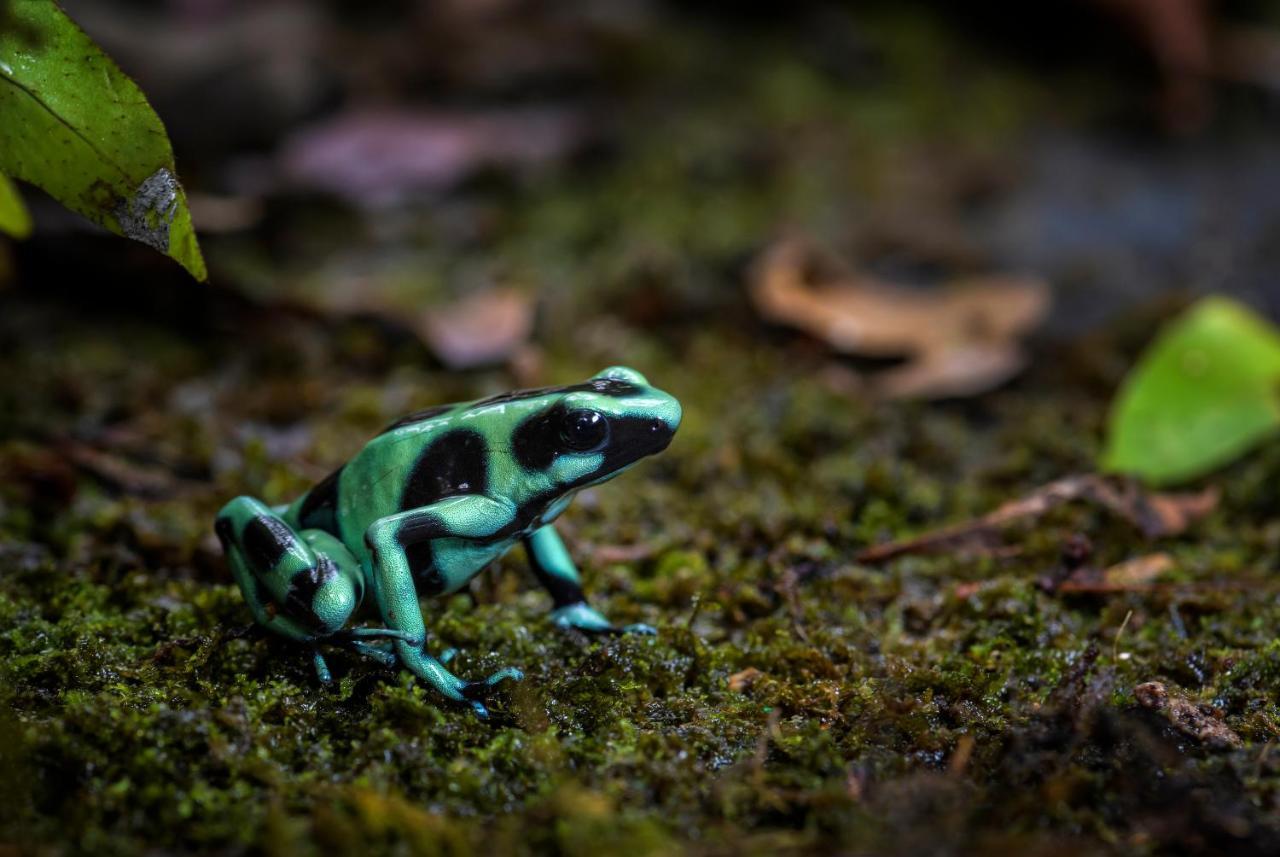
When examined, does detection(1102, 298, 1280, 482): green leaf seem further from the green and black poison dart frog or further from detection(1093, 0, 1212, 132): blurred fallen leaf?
detection(1093, 0, 1212, 132): blurred fallen leaf

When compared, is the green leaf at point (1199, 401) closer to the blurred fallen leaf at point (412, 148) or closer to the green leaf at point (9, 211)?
the blurred fallen leaf at point (412, 148)

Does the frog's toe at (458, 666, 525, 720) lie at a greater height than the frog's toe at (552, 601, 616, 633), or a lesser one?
greater

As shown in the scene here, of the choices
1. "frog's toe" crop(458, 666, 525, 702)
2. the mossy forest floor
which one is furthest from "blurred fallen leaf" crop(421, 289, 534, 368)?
"frog's toe" crop(458, 666, 525, 702)

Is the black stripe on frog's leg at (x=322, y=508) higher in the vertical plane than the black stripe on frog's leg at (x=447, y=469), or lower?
lower

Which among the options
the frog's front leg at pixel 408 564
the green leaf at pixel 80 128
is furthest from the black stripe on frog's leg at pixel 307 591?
the green leaf at pixel 80 128

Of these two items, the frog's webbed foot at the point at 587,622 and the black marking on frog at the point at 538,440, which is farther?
the frog's webbed foot at the point at 587,622

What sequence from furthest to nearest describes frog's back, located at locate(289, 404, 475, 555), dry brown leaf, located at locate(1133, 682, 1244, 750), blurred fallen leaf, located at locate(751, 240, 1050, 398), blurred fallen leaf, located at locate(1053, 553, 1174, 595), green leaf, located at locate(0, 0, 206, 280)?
blurred fallen leaf, located at locate(751, 240, 1050, 398) → blurred fallen leaf, located at locate(1053, 553, 1174, 595) → frog's back, located at locate(289, 404, 475, 555) → dry brown leaf, located at locate(1133, 682, 1244, 750) → green leaf, located at locate(0, 0, 206, 280)

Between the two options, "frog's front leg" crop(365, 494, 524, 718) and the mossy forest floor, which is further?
"frog's front leg" crop(365, 494, 524, 718)
